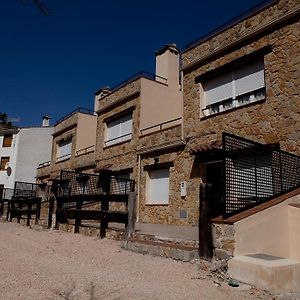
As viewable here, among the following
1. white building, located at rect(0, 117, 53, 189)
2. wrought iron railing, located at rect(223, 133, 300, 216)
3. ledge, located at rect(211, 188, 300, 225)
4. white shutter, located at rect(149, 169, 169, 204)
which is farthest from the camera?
white building, located at rect(0, 117, 53, 189)

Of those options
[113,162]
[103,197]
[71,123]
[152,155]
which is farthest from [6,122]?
[103,197]

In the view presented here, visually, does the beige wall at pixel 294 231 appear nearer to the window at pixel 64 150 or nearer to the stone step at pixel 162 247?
the stone step at pixel 162 247

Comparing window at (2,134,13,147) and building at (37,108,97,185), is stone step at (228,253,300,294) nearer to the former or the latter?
building at (37,108,97,185)

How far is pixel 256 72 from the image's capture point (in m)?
10.5

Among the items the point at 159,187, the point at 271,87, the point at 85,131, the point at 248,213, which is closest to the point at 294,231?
the point at 248,213

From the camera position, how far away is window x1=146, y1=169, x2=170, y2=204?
525 inches

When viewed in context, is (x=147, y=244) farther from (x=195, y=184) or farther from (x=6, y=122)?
(x=6, y=122)

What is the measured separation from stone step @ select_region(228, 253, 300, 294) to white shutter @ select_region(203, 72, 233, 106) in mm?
7180

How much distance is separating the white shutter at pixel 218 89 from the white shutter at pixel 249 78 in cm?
32

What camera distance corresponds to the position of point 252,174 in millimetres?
6617

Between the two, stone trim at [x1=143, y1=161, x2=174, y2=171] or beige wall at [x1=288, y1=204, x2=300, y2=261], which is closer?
beige wall at [x1=288, y1=204, x2=300, y2=261]

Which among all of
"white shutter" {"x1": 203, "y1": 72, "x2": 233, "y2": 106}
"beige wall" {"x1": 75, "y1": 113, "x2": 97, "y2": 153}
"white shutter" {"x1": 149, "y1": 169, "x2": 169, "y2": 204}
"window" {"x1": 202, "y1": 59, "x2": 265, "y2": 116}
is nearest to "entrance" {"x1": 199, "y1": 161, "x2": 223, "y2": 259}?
"window" {"x1": 202, "y1": 59, "x2": 265, "y2": 116}

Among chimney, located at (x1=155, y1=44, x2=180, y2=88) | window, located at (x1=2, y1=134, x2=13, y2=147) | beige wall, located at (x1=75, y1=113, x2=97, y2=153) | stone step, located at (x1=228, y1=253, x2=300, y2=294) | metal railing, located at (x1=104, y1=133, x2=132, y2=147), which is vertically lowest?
stone step, located at (x1=228, y1=253, x2=300, y2=294)

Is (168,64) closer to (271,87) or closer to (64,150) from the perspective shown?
(271,87)
